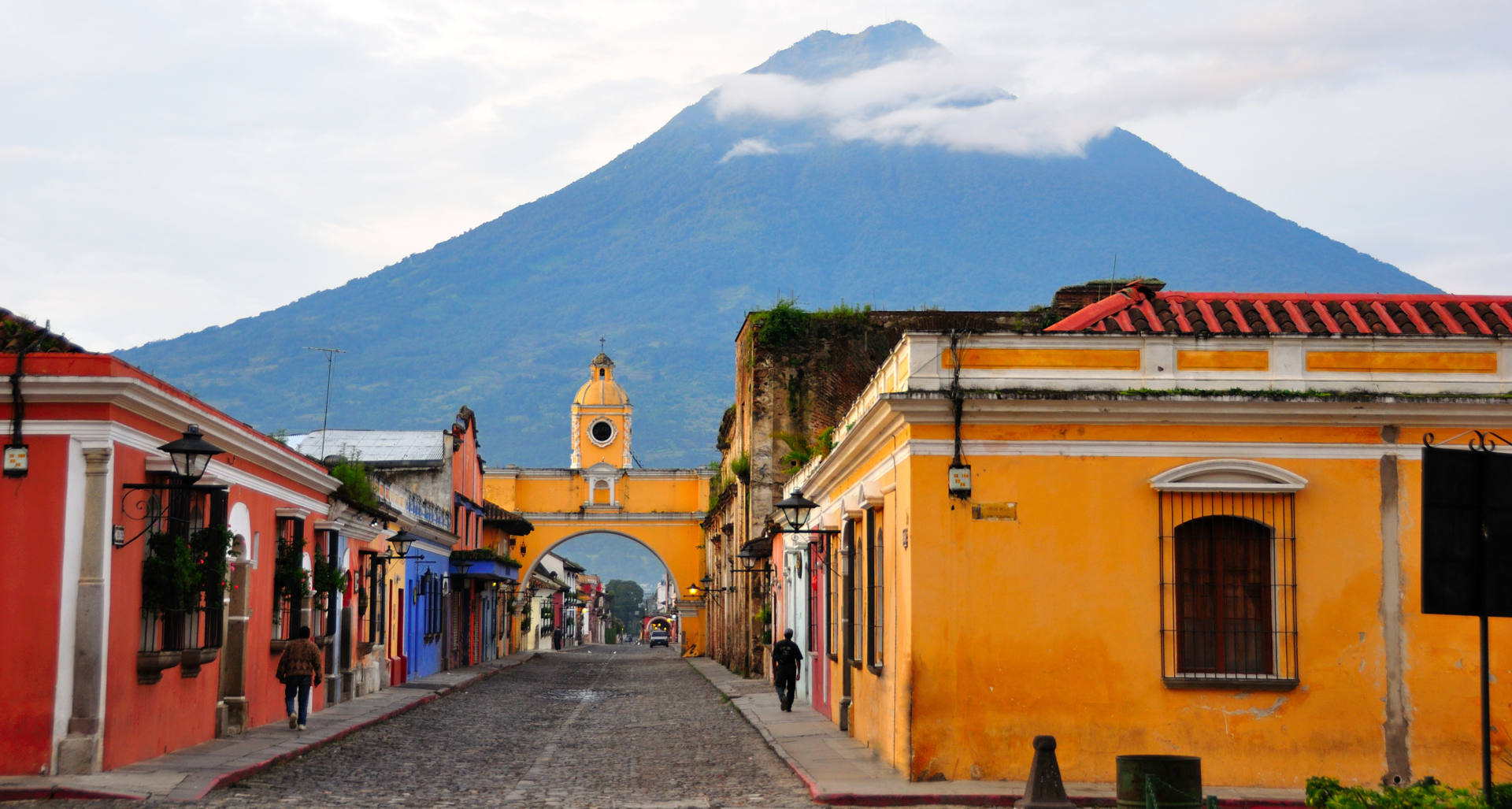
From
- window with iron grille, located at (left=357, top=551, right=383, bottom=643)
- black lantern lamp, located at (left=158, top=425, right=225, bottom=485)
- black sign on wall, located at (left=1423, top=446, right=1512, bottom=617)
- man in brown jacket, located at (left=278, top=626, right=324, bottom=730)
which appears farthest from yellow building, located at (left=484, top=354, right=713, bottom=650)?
black sign on wall, located at (left=1423, top=446, right=1512, bottom=617)

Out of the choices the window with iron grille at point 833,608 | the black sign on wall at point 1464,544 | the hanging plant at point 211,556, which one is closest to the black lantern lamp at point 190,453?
the hanging plant at point 211,556

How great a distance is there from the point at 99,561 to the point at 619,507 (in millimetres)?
47383

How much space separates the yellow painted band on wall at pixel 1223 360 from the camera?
41.0 ft

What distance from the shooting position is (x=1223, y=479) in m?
12.3

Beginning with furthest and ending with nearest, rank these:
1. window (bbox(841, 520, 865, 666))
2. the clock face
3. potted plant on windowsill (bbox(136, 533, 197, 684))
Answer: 1. the clock face
2. window (bbox(841, 520, 865, 666))
3. potted plant on windowsill (bbox(136, 533, 197, 684))

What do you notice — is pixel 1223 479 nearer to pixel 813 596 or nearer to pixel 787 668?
pixel 787 668

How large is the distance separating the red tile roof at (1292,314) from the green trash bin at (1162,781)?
543 centimetres

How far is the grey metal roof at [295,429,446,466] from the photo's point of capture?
124ft

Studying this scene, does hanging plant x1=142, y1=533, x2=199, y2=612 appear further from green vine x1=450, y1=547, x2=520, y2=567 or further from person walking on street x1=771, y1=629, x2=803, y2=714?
green vine x1=450, y1=547, x2=520, y2=567

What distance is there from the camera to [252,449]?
16266 millimetres

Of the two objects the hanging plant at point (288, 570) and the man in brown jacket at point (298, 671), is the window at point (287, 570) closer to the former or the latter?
the hanging plant at point (288, 570)

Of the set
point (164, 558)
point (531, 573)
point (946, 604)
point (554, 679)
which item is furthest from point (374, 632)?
point (531, 573)

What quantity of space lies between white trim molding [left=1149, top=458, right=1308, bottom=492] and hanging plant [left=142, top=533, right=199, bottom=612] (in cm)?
822

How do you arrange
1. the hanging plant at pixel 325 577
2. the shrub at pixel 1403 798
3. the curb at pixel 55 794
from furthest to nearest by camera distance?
the hanging plant at pixel 325 577 → the curb at pixel 55 794 → the shrub at pixel 1403 798
